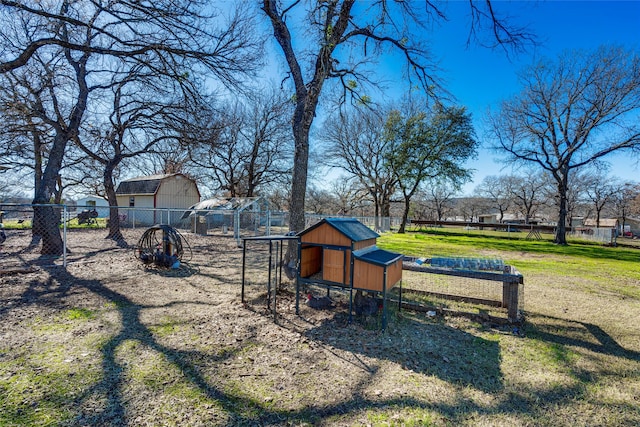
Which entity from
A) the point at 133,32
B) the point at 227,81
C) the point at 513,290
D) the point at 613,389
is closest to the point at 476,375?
the point at 613,389

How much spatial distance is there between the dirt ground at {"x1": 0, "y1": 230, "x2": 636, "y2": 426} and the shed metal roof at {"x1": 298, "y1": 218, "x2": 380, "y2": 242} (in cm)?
129

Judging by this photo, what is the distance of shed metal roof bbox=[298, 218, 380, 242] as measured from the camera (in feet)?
14.4

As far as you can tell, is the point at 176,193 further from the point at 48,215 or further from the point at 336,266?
the point at 336,266

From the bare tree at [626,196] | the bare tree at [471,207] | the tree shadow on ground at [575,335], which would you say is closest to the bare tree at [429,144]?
the tree shadow on ground at [575,335]

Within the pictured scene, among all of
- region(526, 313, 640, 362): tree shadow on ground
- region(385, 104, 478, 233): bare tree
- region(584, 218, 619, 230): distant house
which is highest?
region(385, 104, 478, 233): bare tree

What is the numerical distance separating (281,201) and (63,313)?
1294 inches

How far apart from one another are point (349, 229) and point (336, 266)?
597 mm

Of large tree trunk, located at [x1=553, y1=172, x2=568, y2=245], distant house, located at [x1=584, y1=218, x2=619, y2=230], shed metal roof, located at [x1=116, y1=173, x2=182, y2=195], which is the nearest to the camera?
large tree trunk, located at [x1=553, y1=172, x2=568, y2=245]

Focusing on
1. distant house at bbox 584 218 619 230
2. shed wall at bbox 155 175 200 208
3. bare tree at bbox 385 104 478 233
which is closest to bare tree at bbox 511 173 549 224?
distant house at bbox 584 218 619 230

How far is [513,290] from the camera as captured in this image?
4.73 metres

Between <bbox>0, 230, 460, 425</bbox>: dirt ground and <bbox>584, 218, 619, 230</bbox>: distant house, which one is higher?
<bbox>584, 218, 619, 230</bbox>: distant house

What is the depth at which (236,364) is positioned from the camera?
3.27 m

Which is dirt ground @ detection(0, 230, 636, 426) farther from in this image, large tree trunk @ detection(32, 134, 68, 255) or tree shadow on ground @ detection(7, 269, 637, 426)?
large tree trunk @ detection(32, 134, 68, 255)

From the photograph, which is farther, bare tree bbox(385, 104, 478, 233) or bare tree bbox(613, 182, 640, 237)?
bare tree bbox(613, 182, 640, 237)
